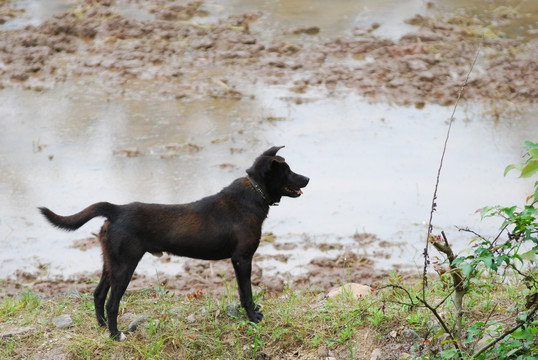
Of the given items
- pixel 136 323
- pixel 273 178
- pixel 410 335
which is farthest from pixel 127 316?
pixel 410 335

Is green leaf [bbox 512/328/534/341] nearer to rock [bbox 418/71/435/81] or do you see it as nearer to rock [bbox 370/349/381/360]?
rock [bbox 370/349/381/360]

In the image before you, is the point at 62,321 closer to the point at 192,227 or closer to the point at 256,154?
the point at 192,227

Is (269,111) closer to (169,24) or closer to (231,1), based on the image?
(169,24)

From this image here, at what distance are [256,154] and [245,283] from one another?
470cm

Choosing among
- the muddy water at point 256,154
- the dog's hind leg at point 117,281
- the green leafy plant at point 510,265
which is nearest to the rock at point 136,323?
the dog's hind leg at point 117,281

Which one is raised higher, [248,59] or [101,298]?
[101,298]

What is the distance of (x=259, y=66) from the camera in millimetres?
13359

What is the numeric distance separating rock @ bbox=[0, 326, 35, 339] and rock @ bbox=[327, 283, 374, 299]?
2.46m

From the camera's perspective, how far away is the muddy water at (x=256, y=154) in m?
8.56

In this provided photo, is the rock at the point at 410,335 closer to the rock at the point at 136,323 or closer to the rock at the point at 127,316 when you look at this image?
the rock at the point at 136,323

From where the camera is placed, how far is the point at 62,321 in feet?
19.2

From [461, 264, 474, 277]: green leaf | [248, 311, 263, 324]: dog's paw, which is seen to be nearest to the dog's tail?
[248, 311, 263, 324]: dog's paw

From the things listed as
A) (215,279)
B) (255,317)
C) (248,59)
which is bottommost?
(215,279)

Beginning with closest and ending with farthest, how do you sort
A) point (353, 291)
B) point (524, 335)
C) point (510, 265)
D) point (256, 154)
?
point (524, 335) → point (510, 265) → point (353, 291) → point (256, 154)
